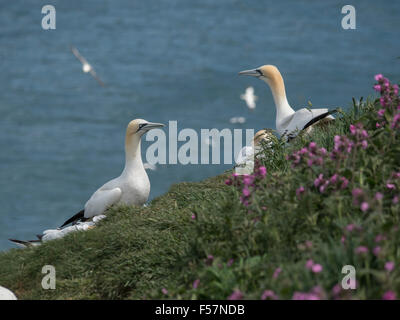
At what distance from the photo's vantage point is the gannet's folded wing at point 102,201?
26.9ft

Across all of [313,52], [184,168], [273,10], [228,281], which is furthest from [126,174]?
[273,10]

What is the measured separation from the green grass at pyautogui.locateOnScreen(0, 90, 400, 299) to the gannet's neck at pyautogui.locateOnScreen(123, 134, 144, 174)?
169 centimetres

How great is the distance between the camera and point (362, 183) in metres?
4.77

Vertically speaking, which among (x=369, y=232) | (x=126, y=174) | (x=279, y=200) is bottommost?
(x=369, y=232)

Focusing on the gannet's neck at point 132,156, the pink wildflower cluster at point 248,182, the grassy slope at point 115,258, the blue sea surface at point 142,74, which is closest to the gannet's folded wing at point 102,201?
the gannet's neck at point 132,156

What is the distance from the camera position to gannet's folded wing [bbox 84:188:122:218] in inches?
323

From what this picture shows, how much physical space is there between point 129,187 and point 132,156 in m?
0.46

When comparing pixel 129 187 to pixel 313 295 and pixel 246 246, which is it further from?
pixel 313 295

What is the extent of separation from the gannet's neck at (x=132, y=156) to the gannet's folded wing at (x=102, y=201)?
1.27 ft

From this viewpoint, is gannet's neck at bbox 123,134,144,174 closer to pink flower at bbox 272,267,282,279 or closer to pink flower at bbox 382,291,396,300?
pink flower at bbox 272,267,282,279

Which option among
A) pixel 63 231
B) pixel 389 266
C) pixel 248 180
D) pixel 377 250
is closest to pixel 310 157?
pixel 248 180

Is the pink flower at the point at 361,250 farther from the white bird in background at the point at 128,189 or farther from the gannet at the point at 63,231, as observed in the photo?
the white bird in background at the point at 128,189

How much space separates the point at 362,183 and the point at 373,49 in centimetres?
4073
